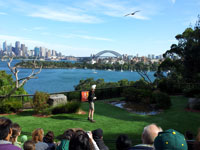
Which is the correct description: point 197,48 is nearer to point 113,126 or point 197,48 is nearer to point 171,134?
point 113,126

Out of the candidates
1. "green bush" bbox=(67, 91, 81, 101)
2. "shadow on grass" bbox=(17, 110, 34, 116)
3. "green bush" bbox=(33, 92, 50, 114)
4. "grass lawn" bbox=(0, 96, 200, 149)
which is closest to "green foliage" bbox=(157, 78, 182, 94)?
"grass lawn" bbox=(0, 96, 200, 149)

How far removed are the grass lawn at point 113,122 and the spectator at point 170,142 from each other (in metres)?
5.06

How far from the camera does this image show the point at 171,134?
2410 mm

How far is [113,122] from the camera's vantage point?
9.91 metres

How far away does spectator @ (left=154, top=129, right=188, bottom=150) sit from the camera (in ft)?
7.67

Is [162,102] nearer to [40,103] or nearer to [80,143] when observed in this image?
[40,103]

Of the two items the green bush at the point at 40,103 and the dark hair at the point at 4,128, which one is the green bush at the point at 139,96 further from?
the dark hair at the point at 4,128

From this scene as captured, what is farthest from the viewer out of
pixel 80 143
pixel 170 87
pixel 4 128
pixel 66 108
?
pixel 170 87

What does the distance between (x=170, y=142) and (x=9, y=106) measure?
35.1 ft

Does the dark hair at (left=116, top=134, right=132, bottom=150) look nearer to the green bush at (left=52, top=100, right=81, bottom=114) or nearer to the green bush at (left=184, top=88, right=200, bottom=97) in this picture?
the green bush at (left=52, top=100, right=81, bottom=114)

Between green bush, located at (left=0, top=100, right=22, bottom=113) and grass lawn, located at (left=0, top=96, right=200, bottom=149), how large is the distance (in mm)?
535

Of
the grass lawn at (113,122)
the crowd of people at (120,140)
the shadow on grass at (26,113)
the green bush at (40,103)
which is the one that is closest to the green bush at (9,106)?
the shadow on grass at (26,113)

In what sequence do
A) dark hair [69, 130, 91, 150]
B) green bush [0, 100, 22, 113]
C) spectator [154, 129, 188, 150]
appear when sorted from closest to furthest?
spectator [154, 129, 188, 150] → dark hair [69, 130, 91, 150] → green bush [0, 100, 22, 113]

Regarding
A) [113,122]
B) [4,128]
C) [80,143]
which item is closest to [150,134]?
[80,143]
